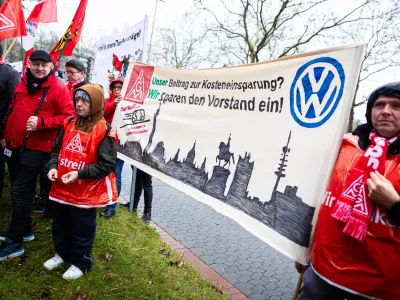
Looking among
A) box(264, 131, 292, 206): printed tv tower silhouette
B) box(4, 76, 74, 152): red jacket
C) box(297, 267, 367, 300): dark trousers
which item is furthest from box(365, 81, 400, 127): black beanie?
box(4, 76, 74, 152): red jacket

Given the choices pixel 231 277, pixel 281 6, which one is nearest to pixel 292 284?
pixel 231 277

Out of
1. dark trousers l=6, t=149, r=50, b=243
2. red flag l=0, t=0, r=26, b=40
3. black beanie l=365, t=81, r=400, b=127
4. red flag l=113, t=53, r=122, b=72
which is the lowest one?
dark trousers l=6, t=149, r=50, b=243

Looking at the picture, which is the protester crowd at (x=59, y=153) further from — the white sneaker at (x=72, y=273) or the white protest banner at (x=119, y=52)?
the white protest banner at (x=119, y=52)

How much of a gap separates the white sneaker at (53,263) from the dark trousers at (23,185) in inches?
15.5

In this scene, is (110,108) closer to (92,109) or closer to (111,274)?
(92,109)

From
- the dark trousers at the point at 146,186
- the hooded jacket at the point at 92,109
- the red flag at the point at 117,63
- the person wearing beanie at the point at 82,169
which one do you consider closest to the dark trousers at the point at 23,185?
the person wearing beanie at the point at 82,169

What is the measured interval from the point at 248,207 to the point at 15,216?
226cm

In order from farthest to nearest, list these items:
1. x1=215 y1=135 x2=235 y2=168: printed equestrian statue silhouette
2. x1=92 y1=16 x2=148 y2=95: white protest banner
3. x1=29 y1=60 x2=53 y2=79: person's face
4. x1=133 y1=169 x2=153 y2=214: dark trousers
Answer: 1. x1=92 y1=16 x2=148 y2=95: white protest banner
2. x1=133 y1=169 x2=153 y2=214: dark trousers
3. x1=29 y1=60 x2=53 y2=79: person's face
4. x1=215 y1=135 x2=235 y2=168: printed equestrian statue silhouette

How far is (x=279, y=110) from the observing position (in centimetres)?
234

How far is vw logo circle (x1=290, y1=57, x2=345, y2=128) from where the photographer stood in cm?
199

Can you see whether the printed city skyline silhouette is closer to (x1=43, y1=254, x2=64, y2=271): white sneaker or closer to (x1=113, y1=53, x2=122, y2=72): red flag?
(x1=43, y1=254, x2=64, y2=271): white sneaker

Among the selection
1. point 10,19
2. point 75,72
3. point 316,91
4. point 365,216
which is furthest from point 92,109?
point 10,19

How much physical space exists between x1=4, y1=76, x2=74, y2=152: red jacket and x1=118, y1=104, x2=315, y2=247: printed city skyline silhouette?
1.05 meters

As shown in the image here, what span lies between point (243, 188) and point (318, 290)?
0.90 m
